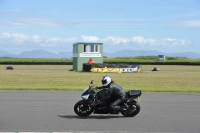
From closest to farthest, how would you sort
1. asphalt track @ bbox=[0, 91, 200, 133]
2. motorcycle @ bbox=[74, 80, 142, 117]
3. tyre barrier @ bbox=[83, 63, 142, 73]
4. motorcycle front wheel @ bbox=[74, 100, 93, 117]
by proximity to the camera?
1. asphalt track @ bbox=[0, 91, 200, 133]
2. motorcycle @ bbox=[74, 80, 142, 117]
3. motorcycle front wheel @ bbox=[74, 100, 93, 117]
4. tyre barrier @ bbox=[83, 63, 142, 73]

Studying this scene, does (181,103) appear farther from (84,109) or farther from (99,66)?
(99,66)

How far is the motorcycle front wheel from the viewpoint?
12.2 metres

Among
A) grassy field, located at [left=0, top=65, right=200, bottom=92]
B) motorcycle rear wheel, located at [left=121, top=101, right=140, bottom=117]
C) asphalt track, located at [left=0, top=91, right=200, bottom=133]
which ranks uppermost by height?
motorcycle rear wheel, located at [left=121, top=101, right=140, bottom=117]

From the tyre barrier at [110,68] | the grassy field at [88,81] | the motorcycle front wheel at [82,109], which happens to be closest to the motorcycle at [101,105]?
the motorcycle front wheel at [82,109]

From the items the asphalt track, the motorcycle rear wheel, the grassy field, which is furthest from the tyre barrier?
the motorcycle rear wheel

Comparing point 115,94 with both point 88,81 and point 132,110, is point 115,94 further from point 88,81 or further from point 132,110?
point 88,81

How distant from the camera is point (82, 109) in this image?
12.2 meters

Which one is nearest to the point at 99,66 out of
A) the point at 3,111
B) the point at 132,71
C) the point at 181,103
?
the point at 132,71

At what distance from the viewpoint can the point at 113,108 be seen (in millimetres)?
11992

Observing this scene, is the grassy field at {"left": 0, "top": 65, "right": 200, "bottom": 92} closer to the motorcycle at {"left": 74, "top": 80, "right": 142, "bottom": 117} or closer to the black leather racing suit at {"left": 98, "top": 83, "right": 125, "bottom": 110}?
the motorcycle at {"left": 74, "top": 80, "right": 142, "bottom": 117}

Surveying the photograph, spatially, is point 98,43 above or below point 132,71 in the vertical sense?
above

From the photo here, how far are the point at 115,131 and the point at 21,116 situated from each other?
11.3 feet

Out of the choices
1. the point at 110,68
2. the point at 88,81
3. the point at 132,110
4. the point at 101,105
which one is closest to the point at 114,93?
the point at 101,105

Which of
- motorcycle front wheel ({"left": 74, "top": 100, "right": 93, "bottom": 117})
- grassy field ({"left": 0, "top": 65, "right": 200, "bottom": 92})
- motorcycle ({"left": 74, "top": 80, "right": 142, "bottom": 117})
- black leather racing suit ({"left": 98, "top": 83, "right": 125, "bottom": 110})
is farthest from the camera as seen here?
grassy field ({"left": 0, "top": 65, "right": 200, "bottom": 92})
